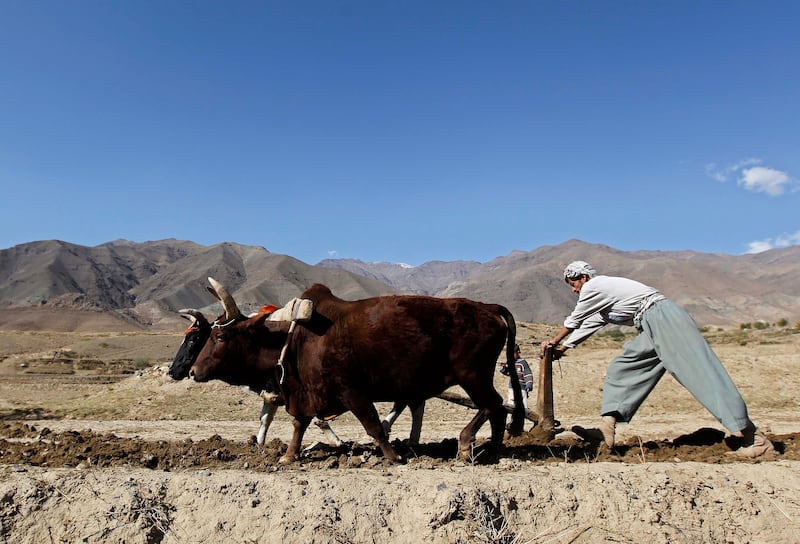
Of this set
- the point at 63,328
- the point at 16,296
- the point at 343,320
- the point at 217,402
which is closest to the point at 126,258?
the point at 16,296

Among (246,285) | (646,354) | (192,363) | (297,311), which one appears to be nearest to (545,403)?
(646,354)

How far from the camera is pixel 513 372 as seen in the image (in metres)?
6.20

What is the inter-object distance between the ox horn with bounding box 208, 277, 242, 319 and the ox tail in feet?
9.92

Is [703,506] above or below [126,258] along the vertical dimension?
below

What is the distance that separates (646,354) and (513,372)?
131 centimetres

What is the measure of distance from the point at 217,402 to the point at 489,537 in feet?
45.7

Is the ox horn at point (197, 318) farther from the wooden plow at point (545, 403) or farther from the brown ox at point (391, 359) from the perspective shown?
the wooden plow at point (545, 403)

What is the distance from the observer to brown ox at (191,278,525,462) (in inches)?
228

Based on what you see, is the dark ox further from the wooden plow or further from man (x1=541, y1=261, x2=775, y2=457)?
man (x1=541, y1=261, x2=775, y2=457)

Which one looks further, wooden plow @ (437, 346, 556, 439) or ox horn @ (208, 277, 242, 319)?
ox horn @ (208, 277, 242, 319)

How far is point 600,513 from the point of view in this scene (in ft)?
14.7

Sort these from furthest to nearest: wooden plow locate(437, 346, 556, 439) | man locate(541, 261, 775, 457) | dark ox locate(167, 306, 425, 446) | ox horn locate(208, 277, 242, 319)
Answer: dark ox locate(167, 306, 425, 446)
ox horn locate(208, 277, 242, 319)
wooden plow locate(437, 346, 556, 439)
man locate(541, 261, 775, 457)

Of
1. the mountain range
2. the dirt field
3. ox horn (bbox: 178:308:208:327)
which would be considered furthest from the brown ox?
the mountain range

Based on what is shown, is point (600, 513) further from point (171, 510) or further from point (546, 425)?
point (171, 510)
